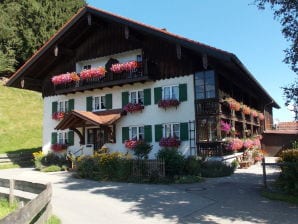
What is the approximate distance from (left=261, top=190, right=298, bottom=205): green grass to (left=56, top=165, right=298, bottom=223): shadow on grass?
28cm

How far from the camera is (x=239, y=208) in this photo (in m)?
10.9

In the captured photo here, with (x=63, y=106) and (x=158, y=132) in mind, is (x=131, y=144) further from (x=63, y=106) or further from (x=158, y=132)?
(x=63, y=106)

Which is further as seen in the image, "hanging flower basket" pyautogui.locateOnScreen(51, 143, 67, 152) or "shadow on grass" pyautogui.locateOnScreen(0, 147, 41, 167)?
"shadow on grass" pyautogui.locateOnScreen(0, 147, 41, 167)

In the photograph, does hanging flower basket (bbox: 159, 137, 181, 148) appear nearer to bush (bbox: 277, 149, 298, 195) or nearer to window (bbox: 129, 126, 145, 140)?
window (bbox: 129, 126, 145, 140)

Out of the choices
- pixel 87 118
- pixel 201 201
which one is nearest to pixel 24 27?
pixel 87 118

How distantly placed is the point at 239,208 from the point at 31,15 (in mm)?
46409

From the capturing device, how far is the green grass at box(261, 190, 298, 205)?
11523mm

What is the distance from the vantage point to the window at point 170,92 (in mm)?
23156

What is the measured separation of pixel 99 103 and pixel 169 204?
53.1ft

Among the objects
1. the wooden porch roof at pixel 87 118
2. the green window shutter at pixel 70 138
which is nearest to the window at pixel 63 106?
the green window shutter at pixel 70 138

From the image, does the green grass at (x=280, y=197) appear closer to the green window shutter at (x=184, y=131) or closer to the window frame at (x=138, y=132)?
the green window shutter at (x=184, y=131)

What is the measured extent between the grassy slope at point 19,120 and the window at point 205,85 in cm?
1837

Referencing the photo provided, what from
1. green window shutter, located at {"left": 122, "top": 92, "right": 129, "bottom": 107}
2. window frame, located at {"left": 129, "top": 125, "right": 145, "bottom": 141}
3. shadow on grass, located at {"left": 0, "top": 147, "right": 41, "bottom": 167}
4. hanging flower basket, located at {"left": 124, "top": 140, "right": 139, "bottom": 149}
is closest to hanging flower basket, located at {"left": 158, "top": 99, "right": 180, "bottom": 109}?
window frame, located at {"left": 129, "top": 125, "right": 145, "bottom": 141}

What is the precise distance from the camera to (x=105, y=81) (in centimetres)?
2542
